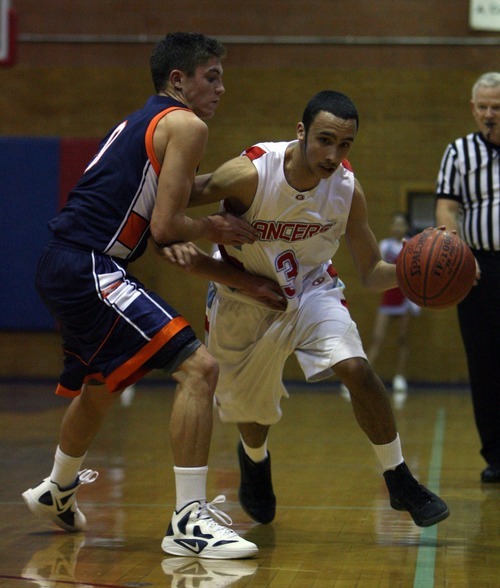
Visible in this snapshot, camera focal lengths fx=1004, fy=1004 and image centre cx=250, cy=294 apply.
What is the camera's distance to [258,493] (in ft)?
13.7

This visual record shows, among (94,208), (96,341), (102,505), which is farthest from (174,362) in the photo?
(102,505)

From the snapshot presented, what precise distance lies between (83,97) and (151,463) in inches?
264

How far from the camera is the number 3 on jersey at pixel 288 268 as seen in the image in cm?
400

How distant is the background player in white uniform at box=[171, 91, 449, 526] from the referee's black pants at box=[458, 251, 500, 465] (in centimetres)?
129

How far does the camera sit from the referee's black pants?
523 centimetres

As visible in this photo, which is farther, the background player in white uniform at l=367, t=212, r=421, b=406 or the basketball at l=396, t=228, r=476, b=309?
the background player in white uniform at l=367, t=212, r=421, b=406

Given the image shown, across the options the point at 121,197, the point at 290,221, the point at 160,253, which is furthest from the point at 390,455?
the point at 121,197

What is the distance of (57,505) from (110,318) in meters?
0.88

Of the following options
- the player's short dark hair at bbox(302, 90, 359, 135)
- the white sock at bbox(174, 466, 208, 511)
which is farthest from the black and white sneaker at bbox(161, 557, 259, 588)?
the player's short dark hair at bbox(302, 90, 359, 135)

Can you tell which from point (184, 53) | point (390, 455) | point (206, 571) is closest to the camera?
point (206, 571)

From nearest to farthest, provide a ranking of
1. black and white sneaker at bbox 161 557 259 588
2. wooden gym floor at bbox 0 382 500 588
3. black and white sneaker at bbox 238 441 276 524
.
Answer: black and white sneaker at bbox 161 557 259 588 → wooden gym floor at bbox 0 382 500 588 → black and white sneaker at bbox 238 441 276 524

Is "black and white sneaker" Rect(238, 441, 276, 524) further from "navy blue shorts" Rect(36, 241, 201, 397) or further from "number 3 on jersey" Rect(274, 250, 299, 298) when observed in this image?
"navy blue shorts" Rect(36, 241, 201, 397)

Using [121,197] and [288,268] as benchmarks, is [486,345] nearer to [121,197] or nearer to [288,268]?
[288,268]

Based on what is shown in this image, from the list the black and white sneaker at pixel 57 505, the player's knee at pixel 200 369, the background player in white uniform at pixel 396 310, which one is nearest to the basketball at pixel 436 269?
the player's knee at pixel 200 369
